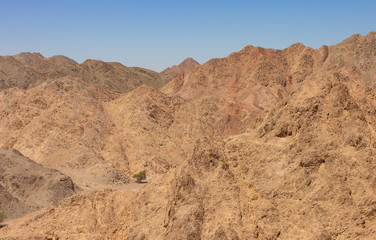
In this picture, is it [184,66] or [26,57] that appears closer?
[184,66]

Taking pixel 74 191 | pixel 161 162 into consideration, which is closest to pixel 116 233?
pixel 74 191

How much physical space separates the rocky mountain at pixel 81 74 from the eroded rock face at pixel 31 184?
52031 millimetres

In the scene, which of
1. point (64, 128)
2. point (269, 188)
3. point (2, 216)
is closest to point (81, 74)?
point (64, 128)

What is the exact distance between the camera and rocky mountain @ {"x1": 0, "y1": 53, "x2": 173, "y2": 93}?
330 ft

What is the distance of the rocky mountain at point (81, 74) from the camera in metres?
101

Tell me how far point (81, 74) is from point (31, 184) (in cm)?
7124

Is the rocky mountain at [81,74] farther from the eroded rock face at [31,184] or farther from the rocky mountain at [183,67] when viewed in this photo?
the eroded rock face at [31,184]

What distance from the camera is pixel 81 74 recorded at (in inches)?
4205

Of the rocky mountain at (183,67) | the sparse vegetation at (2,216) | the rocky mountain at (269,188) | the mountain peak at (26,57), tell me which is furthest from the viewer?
the mountain peak at (26,57)

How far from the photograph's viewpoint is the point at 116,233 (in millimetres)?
16016

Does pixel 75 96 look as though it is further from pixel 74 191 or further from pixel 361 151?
pixel 361 151

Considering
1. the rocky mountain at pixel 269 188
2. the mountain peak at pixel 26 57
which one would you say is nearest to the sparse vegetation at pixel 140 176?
the rocky mountain at pixel 269 188

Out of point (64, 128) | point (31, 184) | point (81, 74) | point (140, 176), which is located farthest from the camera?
point (81, 74)

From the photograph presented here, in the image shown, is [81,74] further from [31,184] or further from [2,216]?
[2,216]
